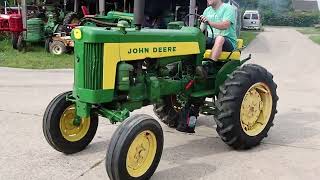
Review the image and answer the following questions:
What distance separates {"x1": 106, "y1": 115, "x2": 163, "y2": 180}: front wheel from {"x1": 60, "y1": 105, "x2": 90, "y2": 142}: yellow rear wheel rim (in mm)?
1053

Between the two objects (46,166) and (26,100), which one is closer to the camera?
(46,166)

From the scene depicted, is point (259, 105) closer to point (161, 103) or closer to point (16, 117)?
point (161, 103)

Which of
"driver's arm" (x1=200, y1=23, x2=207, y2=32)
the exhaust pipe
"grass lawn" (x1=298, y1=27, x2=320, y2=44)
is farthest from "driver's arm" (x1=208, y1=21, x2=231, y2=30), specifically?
"grass lawn" (x1=298, y1=27, x2=320, y2=44)

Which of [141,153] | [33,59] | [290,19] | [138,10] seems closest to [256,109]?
[141,153]

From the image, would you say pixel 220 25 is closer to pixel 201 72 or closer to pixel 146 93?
pixel 201 72

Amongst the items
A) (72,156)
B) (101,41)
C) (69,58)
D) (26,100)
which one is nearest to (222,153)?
(72,156)

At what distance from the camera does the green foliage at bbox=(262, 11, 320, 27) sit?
57125 millimetres

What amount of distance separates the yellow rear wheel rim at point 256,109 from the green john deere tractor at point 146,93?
1cm

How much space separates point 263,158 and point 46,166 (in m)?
2.17

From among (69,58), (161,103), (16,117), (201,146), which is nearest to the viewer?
(201,146)

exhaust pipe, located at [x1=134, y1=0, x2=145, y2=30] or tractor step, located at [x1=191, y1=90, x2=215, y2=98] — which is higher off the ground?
exhaust pipe, located at [x1=134, y1=0, x2=145, y2=30]

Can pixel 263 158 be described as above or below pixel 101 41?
below

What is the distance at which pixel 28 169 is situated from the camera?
14.6 feet

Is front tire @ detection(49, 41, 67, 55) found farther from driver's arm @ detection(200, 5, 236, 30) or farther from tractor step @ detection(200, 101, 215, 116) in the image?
driver's arm @ detection(200, 5, 236, 30)
